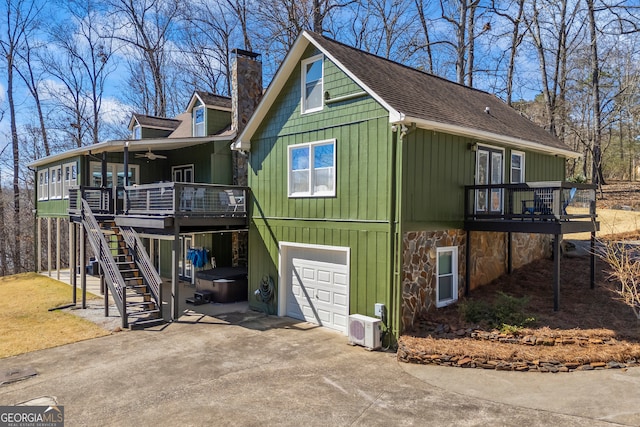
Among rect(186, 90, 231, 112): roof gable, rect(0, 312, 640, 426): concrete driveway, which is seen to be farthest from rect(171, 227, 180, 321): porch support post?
rect(186, 90, 231, 112): roof gable

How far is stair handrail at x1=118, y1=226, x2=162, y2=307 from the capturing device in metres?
11.7

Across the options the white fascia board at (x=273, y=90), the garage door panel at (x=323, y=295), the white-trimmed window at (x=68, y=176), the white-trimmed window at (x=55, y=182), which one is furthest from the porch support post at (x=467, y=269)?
the white-trimmed window at (x=55, y=182)

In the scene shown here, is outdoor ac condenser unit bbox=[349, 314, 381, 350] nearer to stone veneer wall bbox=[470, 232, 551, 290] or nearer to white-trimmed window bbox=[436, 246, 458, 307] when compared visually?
white-trimmed window bbox=[436, 246, 458, 307]

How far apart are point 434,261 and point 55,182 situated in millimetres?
18499

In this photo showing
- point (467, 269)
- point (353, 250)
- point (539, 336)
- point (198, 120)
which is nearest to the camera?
point (539, 336)

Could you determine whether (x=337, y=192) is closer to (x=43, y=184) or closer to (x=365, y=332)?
(x=365, y=332)

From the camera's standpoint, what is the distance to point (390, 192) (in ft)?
30.3

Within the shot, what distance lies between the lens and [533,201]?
433 inches

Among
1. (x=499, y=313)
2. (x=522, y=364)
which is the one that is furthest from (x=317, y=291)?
(x=522, y=364)

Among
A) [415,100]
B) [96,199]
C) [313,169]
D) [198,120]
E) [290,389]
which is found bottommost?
[290,389]

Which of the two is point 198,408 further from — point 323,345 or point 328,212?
point 328,212

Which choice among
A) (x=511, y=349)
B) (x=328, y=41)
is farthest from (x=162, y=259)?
(x=511, y=349)

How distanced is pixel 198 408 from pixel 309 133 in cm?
727

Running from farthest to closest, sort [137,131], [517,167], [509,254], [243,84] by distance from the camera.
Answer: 1. [137,131]
2. [243,84]
3. [517,167]
4. [509,254]
